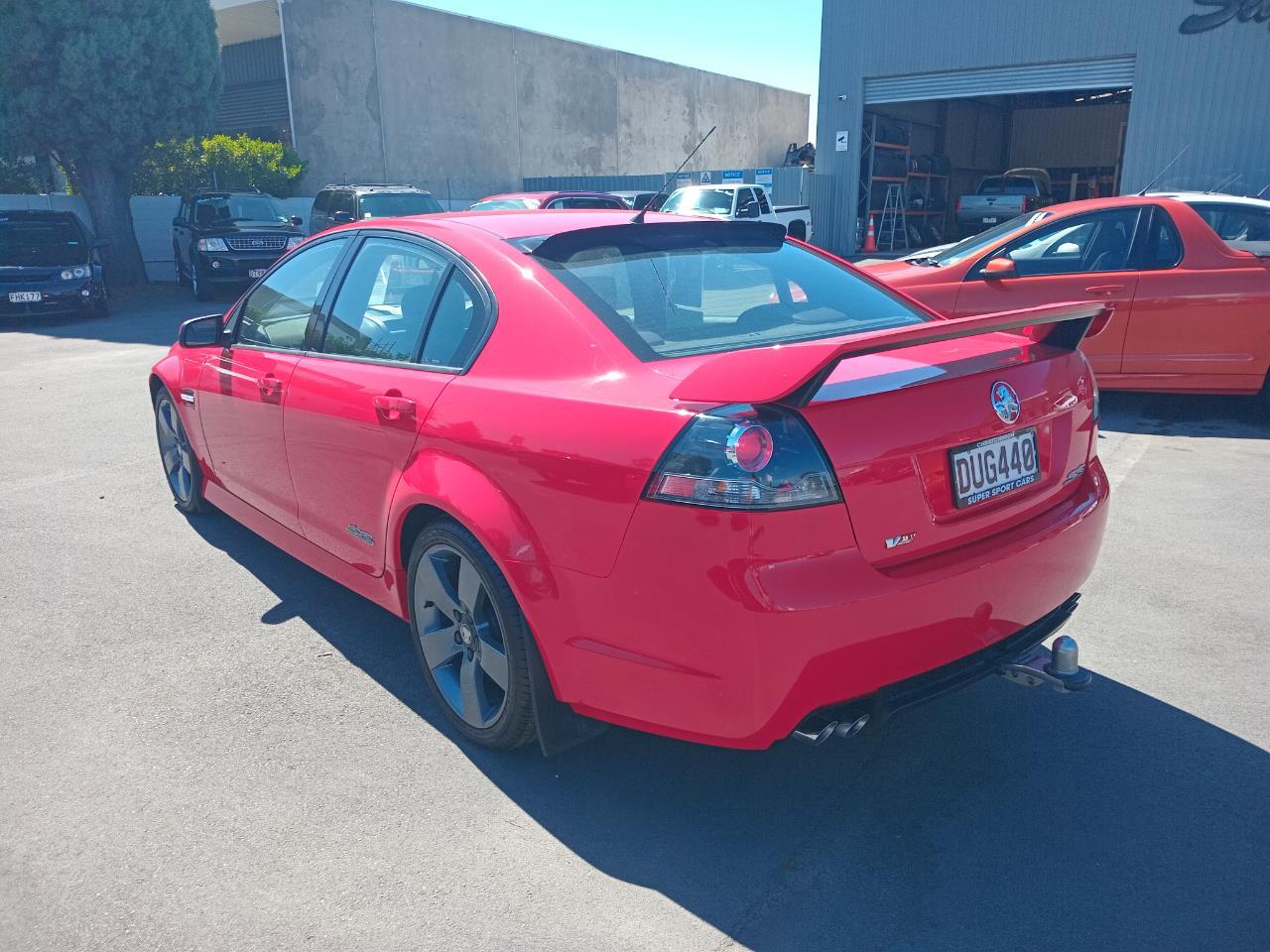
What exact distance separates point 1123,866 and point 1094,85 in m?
21.6

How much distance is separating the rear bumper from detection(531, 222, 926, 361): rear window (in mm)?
669

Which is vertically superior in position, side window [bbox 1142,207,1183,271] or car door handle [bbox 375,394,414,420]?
side window [bbox 1142,207,1183,271]

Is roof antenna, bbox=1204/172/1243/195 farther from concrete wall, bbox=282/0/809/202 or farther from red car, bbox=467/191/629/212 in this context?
concrete wall, bbox=282/0/809/202

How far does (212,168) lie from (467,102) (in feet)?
36.9

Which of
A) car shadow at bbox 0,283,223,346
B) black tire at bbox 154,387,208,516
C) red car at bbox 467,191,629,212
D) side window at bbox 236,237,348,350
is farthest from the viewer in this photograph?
red car at bbox 467,191,629,212

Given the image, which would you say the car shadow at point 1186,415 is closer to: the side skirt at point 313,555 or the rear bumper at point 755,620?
the rear bumper at point 755,620

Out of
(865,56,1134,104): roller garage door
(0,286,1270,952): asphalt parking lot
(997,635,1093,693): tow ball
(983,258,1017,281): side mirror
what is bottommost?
(0,286,1270,952): asphalt parking lot

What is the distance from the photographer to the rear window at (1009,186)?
27344mm

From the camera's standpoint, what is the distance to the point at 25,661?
12.9 feet

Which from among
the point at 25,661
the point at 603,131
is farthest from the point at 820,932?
the point at 603,131

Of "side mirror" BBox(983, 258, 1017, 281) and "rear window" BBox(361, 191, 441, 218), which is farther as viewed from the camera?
"rear window" BBox(361, 191, 441, 218)

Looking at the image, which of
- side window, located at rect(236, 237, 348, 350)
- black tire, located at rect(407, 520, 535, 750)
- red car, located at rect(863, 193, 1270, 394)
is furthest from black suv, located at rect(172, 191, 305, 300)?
black tire, located at rect(407, 520, 535, 750)

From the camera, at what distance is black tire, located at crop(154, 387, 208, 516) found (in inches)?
211

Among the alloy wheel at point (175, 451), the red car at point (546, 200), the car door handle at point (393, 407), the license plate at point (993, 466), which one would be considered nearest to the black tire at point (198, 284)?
the red car at point (546, 200)
